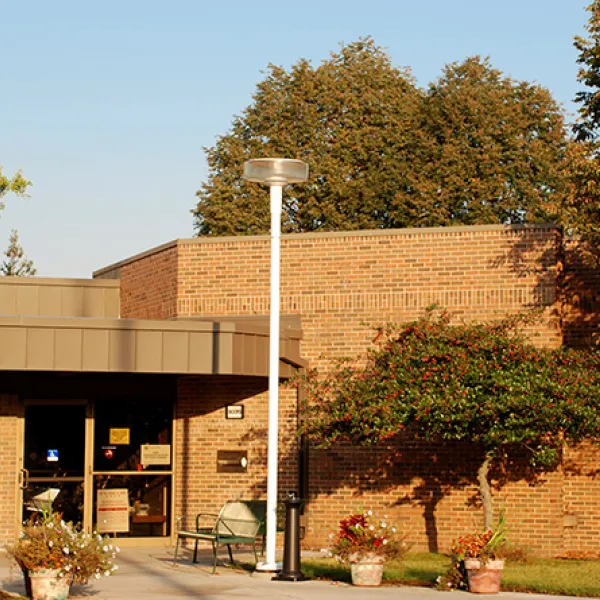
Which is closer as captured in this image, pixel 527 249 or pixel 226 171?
pixel 527 249

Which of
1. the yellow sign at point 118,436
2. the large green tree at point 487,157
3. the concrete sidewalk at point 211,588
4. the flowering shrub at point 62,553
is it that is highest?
the large green tree at point 487,157

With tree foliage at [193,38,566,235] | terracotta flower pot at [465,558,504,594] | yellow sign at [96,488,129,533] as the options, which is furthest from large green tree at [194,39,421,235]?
terracotta flower pot at [465,558,504,594]

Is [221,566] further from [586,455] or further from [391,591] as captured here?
[586,455]

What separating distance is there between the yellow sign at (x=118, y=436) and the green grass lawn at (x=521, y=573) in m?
4.71

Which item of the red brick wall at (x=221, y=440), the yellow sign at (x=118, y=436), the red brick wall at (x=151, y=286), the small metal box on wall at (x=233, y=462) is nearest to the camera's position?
the red brick wall at (x=221, y=440)

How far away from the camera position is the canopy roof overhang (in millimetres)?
17641

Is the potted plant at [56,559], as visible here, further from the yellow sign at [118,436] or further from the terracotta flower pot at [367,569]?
the yellow sign at [118,436]

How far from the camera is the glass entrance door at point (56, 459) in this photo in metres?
20.6

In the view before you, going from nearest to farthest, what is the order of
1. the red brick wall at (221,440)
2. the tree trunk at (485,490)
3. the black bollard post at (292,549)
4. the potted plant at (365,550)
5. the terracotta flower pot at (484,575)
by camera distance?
the terracotta flower pot at (484,575), the potted plant at (365,550), the black bollard post at (292,549), the tree trunk at (485,490), the red brick wall at (221,440)

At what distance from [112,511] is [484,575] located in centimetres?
867

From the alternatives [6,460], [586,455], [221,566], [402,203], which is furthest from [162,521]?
[402,203]

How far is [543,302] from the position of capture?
19.3 metres

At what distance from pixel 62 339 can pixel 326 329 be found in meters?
4.66

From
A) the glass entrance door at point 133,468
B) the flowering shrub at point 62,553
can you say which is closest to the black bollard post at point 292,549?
the flowering shrub at point 62,553
